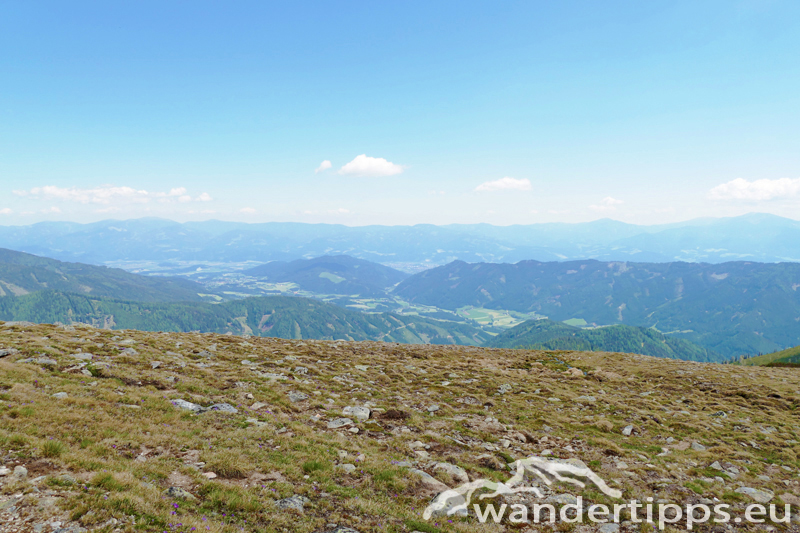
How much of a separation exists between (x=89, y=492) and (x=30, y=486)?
1.46 metres

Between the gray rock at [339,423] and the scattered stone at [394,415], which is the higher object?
the gray rock at [339,423]

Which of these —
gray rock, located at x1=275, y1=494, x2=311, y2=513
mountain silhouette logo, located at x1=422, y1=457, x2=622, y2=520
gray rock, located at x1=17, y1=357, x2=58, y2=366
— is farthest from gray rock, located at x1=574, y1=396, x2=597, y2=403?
gray rock, located at x1=17, y1=357, x2=58, y2=366

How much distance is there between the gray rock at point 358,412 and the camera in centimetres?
2145

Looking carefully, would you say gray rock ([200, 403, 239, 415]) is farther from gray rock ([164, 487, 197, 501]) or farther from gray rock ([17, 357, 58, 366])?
gray rock ([17, 357, 58, 366])

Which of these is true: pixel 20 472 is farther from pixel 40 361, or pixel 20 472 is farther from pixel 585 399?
pixel 585 399

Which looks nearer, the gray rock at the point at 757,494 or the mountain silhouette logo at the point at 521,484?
the mountain silhouette logo at the point at 521,484

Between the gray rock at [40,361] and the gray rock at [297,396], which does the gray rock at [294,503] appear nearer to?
the gray rock at [297,396]


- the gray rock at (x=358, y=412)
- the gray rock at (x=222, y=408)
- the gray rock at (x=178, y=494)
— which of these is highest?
the gray rock at (x=178, y=494)

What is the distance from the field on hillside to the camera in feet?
34.3

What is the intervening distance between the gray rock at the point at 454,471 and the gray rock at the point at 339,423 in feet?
20.9

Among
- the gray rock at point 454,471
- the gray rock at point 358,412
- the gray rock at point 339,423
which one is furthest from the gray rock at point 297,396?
the gray rock at point 454,471

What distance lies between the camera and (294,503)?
11422mm

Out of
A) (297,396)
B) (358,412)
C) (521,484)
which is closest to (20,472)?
(297,396)

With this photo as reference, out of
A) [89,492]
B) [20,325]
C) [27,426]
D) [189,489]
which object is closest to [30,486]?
[89,492]
